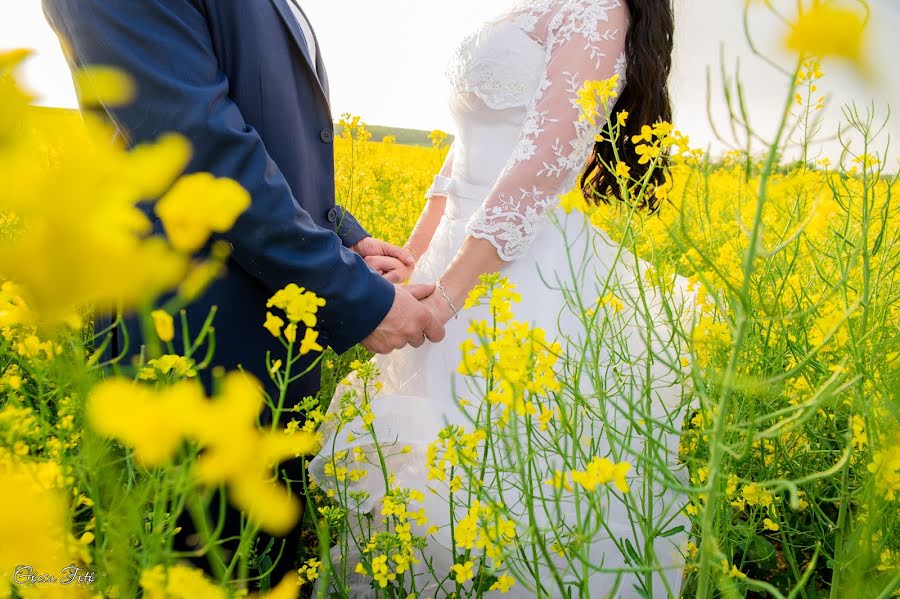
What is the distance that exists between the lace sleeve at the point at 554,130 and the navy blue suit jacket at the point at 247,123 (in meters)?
0.35

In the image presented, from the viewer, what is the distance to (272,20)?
1.41 metres

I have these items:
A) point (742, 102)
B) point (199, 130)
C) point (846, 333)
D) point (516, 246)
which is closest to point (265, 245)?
point (199, 130)

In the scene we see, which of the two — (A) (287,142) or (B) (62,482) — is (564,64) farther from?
(B) (62,482)

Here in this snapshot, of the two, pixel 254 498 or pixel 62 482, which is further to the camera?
pixel 62 482

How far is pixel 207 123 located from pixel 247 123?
21cm

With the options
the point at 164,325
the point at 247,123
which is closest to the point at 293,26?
the point at 247,123

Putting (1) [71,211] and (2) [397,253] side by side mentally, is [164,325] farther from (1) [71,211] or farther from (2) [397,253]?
(2) [397,253]

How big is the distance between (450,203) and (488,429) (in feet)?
3.37

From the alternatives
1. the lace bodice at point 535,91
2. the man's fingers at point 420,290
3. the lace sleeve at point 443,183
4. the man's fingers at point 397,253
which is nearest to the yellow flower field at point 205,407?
the man's fingers at point 420,290

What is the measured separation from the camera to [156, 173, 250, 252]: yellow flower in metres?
0.32

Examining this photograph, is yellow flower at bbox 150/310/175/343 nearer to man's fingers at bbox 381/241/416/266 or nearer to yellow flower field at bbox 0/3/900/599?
yellow flower field at bbox 0/3/900/599

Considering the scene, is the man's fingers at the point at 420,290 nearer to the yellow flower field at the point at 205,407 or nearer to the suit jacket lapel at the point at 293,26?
the yellow flower field at the point at 205,407

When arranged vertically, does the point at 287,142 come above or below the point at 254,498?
below

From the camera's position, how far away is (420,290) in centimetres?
159
